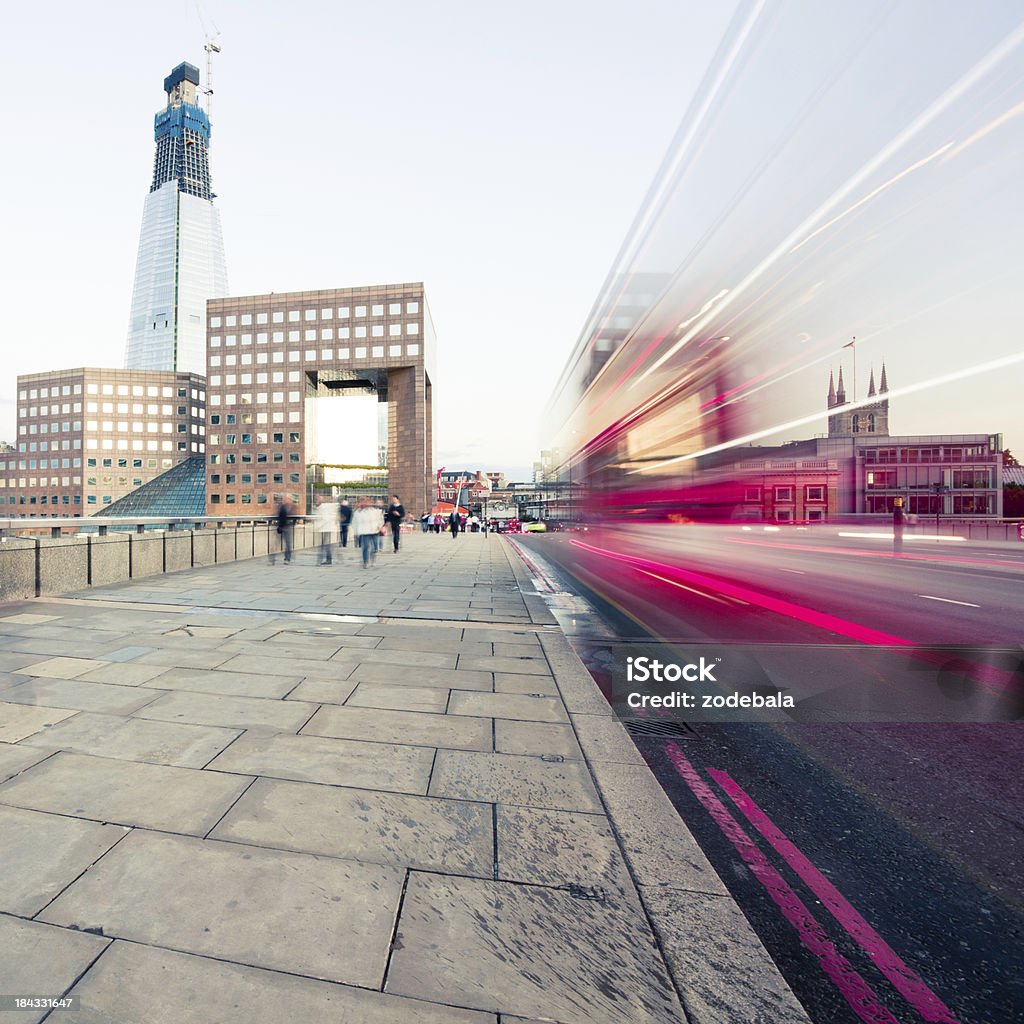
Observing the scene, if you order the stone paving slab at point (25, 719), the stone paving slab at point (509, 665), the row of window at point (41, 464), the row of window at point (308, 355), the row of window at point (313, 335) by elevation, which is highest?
the row of window at point (313, 335)

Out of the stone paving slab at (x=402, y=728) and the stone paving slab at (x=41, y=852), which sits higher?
the stone paving slab at (x=41, y=852)

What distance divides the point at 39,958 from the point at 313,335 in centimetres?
8895

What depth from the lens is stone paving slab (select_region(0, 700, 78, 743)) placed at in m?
3.65

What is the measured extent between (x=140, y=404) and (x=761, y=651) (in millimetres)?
122448

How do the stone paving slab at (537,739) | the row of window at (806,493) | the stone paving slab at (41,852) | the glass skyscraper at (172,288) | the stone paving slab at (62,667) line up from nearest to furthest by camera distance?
the stone paving slab at (41,852) < the stone paving slab at (537,739) < the stone paving slab at (62,667) < the row of window at (806,493) < the glass skyscraper at (172,288)

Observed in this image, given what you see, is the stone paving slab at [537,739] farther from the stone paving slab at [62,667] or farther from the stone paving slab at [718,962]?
the stone paving slab at [62,667]

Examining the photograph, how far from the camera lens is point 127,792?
2975mm

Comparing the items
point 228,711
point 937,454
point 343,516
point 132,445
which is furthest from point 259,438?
point 228,711

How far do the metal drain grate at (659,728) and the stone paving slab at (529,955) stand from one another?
1.96 metres

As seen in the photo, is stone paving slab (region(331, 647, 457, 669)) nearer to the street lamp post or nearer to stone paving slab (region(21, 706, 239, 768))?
stone paving slab (region(21, 706, 239, 768))

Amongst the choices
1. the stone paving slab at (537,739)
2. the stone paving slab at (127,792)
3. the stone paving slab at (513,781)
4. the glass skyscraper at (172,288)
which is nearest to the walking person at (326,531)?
the stone paving slab at (127,792)

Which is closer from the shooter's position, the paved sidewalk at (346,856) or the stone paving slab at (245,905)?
the paved sidewalk at (346,856)

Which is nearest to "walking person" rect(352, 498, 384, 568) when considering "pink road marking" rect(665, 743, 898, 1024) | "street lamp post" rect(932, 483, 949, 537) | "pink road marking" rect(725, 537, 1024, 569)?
"pink road marking" rect(665, 743, 898, 1024)

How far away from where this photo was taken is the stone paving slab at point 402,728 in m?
3.76
